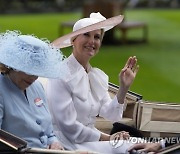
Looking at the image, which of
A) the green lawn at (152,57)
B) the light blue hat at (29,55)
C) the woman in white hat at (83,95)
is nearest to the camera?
the light blue hat at (29,55)

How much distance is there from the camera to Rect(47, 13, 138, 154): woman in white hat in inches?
187

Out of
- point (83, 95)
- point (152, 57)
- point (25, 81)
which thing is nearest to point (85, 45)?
point (83, 95)

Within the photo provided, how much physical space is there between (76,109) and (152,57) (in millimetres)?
10736

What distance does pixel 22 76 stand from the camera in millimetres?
4266

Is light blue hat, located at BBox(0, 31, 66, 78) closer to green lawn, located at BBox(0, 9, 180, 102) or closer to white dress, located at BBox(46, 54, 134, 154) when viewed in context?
white dress, located at BBox(46, 54, 134, 154)

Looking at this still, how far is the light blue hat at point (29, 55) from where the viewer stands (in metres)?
4.19

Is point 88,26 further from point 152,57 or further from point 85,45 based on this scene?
point 152,57

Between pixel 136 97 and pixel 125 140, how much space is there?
85 cm

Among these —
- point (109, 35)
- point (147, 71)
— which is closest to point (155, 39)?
point (109, 35)

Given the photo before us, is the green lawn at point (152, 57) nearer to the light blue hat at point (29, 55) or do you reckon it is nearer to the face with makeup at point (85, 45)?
the face with makeup at point (85, 45)

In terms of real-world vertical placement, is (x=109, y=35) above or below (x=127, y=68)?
above

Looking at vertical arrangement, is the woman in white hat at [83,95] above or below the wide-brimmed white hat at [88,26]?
below

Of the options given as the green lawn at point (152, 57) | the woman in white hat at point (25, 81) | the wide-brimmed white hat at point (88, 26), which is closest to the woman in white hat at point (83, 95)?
the wide-brimmed white hat at point (88, 26)

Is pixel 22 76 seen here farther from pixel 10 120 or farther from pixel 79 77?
pixel 79 77
